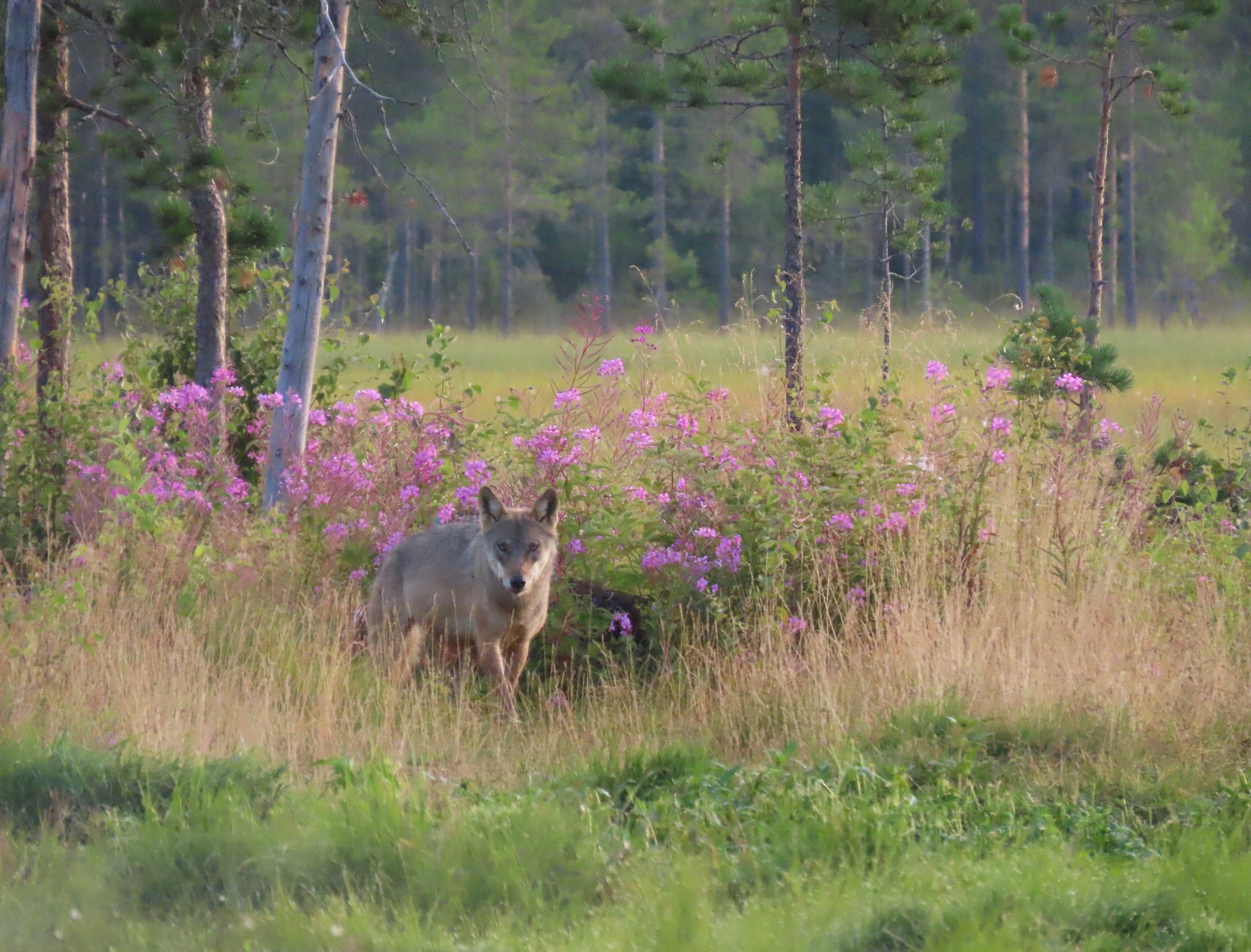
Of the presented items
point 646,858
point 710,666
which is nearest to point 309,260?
point 710,666

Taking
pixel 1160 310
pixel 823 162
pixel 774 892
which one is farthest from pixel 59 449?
pixel 1160 310

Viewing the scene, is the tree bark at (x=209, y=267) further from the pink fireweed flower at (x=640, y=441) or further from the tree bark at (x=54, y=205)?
the pink fireweed flower at (x=640, y=441)

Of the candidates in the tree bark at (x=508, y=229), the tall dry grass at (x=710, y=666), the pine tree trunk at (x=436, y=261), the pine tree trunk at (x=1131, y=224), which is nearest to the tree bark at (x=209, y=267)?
the tall dry grass at (x=710, y=666)

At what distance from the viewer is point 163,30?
11.2 m

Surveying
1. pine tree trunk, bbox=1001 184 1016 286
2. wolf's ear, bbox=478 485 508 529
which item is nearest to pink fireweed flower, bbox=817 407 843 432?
wolf's ear, bbox=478 485 508 529

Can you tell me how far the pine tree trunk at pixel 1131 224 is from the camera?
169 ft

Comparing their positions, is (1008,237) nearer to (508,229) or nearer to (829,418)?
(508,229)

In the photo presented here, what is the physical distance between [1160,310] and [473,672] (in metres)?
56.5

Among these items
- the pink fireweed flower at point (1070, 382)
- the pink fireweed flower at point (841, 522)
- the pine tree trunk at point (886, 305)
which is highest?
the pine tree trunk at point (886, 305)

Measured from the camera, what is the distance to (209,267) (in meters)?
11.9

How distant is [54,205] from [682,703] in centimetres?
897

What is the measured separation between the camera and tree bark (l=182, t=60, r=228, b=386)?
38.6 feet

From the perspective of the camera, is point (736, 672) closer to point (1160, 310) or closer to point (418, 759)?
point (418, 759)

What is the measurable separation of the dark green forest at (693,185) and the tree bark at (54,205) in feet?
94.9
